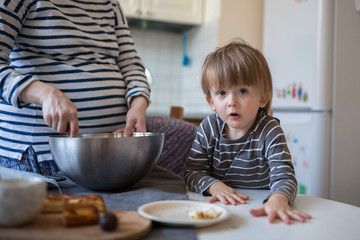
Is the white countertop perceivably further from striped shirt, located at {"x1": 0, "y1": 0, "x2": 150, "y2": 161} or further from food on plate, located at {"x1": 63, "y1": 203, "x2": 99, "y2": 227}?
striped shirt, located at {"x1": 0, "y1": 0, "x2": 150, "y2": 161}

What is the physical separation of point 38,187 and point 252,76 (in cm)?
59

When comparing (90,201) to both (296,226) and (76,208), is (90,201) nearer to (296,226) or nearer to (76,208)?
(76,208)

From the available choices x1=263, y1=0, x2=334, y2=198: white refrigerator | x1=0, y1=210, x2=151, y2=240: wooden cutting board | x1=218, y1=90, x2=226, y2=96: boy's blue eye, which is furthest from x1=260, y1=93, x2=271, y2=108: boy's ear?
x1=263, y1=0, x2=334, y2=198: white refrigerator

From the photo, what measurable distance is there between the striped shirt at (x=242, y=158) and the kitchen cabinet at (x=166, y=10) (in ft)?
6.48

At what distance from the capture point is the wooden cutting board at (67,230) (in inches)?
17.2

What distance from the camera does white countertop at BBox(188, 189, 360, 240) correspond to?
0.51 meters

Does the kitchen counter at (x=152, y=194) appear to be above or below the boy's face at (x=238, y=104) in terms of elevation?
below

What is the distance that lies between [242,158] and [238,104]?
0.45 ft

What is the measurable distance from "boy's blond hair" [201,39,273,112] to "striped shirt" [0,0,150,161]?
26cm

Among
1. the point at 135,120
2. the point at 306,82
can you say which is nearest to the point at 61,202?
the point at 135,120

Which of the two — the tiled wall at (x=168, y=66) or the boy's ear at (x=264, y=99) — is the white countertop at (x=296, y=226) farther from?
the tiled wall at (x=168, y=66)

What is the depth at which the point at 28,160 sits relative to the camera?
93 centimetres

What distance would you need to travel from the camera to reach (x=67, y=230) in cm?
47

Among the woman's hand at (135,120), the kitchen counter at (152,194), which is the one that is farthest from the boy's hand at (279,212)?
the woman's hand at (135,120)
